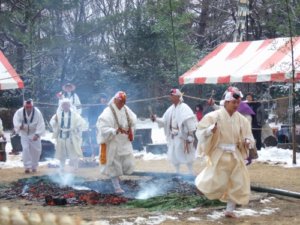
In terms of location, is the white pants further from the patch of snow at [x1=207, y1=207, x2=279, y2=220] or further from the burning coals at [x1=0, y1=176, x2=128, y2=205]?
the patch of snow at [x1=207, y1=207, x2=279, y2=220]

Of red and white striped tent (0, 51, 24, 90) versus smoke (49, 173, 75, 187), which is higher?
red and white striped tent (0, 51, 24, 90)

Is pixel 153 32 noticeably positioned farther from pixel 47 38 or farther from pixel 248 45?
pixel 248 45

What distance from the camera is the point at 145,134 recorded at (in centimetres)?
1850

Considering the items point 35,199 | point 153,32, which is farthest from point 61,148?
point 153,32

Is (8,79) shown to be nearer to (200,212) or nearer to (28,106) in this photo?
(28,106)

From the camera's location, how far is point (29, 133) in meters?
13.8

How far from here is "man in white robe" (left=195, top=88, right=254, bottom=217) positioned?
7496mm

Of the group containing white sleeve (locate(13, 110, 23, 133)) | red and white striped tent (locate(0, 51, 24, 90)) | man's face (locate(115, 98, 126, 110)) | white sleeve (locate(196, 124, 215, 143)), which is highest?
red and white striped tent (locate(0, 51, 24, 90))

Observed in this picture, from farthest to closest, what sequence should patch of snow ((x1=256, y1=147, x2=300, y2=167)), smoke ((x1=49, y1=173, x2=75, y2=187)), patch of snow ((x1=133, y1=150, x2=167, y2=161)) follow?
patch of snow ((x1=133, y1=150, x2=167, y2=161))
patch of snow ((x1=256, y1=147, x2=300, y2=167))
smoke ((x1=49, y1=173, x2=75, y2=187))

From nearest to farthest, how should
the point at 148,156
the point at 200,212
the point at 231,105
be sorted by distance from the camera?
the point at 231,105, the point at 200,212, the point at 148,156

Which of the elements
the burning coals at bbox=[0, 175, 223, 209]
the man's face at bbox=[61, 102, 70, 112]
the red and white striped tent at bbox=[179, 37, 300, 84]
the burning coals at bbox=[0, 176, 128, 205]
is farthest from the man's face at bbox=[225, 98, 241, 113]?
the red and white striped tent at bbox=[179, 37, 300, 84]

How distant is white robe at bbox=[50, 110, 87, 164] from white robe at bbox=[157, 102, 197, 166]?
2.52 meters

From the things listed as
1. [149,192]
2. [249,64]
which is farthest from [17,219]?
[249,64]

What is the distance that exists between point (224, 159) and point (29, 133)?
289 inches
